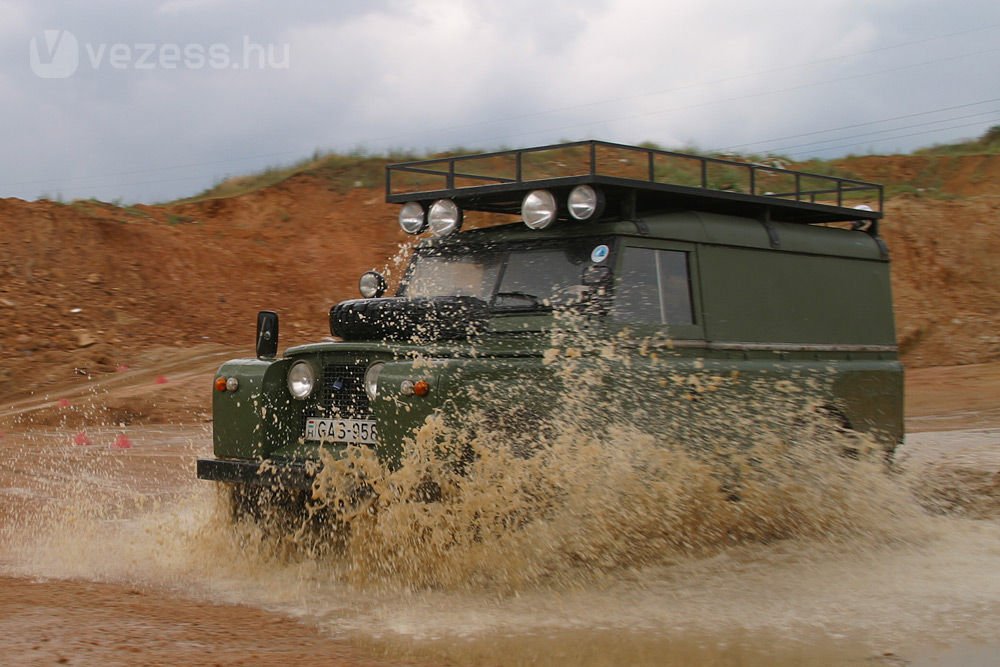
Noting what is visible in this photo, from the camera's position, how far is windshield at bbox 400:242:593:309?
6901 millimetres

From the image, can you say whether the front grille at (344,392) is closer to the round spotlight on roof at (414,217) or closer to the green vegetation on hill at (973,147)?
the round spotlight on roof at (414,217)

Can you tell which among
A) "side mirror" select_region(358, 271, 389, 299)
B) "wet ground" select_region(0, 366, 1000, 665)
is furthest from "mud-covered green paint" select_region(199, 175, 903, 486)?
"side mirror" select_region(358, 271, 389, 299)

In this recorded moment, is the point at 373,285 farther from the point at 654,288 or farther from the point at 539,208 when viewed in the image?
the point at 654,288

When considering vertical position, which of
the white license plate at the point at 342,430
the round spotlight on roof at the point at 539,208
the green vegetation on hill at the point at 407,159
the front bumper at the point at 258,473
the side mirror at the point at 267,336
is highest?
the green vegetation on hill at the point at 407,159

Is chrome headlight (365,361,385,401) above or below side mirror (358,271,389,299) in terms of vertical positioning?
below

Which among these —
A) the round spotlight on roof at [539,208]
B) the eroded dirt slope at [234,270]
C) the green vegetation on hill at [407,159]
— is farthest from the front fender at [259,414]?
the green vegetation on hill at [407,159]

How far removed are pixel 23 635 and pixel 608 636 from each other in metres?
2.48

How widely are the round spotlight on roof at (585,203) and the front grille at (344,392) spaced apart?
1493mm

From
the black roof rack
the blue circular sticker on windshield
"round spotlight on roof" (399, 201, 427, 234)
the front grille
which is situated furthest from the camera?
"round spotlight on roof" (399, 201, 427, 234)

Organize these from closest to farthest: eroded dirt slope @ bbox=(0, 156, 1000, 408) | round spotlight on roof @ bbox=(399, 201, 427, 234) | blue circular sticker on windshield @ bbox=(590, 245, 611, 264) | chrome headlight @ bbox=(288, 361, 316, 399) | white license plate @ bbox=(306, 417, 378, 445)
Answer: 1. white license plate @ bbox=(306, 417, 378, 445)
2. chrome headlight @ bbox=(288, 361, 316, 399)
3. blue circular sticker on windshield @ bbox=(590, 245, 611, 264)
4. round spotlight on roof @ bbox=(399, 201, 427, 234)
5. eroded dirt slope @ bbox=(0, 156, 1000, 408)

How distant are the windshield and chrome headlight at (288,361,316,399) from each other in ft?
3.86

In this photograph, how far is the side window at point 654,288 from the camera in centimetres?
682

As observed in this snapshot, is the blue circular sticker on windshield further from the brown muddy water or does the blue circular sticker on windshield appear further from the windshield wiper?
the brown muddy water

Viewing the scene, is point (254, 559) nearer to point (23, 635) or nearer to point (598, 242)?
point (23, 635)
